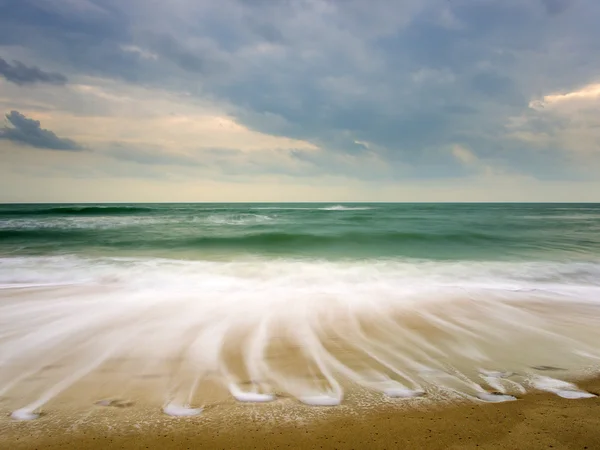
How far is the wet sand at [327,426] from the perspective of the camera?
235 cm

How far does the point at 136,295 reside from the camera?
660cm

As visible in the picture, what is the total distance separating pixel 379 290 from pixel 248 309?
3.07 m

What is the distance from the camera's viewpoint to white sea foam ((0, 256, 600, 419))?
3246 millimetres

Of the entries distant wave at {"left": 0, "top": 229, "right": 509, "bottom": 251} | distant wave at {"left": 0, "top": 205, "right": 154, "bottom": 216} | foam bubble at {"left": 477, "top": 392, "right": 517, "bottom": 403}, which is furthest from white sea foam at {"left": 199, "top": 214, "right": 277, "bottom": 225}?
foam bubble at {"left": 477, "top": 392, "right": 517, "bottom": 403}

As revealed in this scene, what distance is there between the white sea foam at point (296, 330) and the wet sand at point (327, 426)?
184mm

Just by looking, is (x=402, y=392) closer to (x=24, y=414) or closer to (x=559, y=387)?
(x=559, y=387)

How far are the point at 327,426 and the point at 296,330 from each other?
2164mm

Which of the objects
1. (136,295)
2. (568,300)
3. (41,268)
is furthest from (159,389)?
(41,268)

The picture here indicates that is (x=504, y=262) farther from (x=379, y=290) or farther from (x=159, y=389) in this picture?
(x=159, y=389)

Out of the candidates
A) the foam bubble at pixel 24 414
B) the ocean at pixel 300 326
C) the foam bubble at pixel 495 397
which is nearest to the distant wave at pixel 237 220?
the ocean at pixel 300 326

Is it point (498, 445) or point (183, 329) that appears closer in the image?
point (498, 445)

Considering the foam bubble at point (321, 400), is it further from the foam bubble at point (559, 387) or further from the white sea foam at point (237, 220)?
the white sea foam at point (237, 220)

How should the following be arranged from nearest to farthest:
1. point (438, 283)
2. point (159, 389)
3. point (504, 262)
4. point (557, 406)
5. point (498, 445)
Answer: point (498, 445), point (557, 406), point (159, 389), point (438, 283), point (504, 262)

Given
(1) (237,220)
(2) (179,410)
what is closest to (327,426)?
(2) (179,410)
